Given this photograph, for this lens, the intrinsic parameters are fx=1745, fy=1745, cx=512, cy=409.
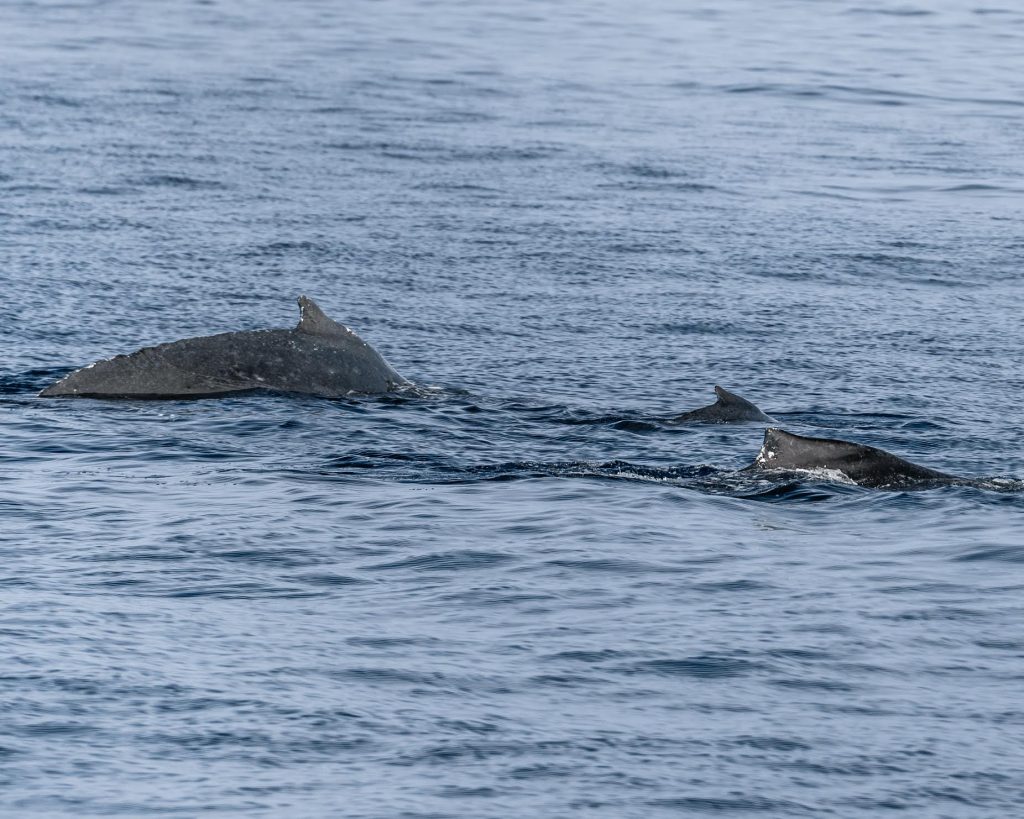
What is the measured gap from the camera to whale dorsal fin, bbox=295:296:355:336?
44.7 ft

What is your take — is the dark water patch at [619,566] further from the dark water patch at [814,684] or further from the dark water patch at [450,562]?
the dark water patch at [814,684]

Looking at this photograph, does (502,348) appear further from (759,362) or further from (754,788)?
(754,788)

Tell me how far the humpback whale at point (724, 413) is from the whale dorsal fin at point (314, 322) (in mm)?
2783

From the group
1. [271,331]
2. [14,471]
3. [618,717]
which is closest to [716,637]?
[618,717]

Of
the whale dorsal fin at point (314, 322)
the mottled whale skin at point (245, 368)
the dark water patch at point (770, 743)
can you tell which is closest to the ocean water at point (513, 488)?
the dark water patch at point (770, 743)

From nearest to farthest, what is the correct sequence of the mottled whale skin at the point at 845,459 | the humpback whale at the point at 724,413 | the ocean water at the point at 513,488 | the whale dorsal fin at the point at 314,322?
1. the ocean water at the point at 513,488
2. the mottled whale skin at the point at 845,459
3. the humpback whale at the point at 724,413
4. the whale dorsal fin at the point at 314,322

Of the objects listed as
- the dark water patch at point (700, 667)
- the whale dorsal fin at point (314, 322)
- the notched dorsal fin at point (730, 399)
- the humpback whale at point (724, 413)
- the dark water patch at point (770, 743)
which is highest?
the whale dorsal fin at point (314, 322)

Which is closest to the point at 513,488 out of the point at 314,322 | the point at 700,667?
the point at 314,322

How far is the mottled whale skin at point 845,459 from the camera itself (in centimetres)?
1149

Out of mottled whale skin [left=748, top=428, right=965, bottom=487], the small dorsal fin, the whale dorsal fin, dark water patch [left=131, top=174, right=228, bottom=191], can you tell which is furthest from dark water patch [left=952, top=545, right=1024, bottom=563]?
dark water patch [left=131, top=174, right=228, bottom=191]

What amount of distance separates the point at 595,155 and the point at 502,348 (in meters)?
11.8

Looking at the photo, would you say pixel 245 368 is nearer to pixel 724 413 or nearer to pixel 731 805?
pixel 724 413

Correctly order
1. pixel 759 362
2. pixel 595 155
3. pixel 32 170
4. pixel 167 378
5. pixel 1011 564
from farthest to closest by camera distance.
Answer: pixel 595 155 → pixel 32 170 → pixel 759 362 → pixel 167 378 → pixel 1011 564

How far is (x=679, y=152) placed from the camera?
91.9 feet
